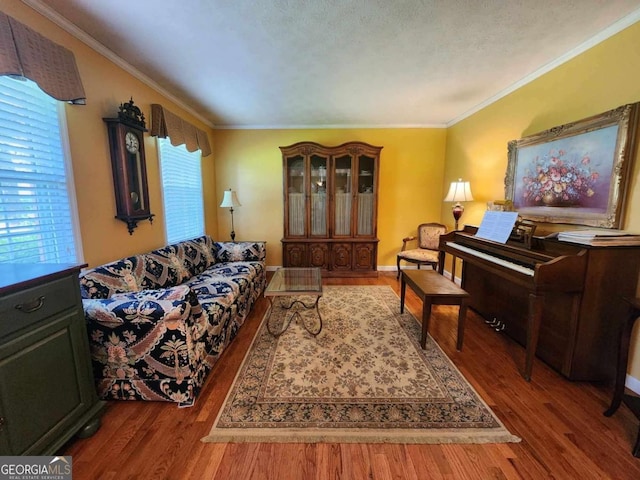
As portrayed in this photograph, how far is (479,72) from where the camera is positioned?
2469 mm

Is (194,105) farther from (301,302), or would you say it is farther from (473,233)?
(473,233)

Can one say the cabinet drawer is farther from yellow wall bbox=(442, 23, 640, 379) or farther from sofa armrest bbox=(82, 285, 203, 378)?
yellow wall bbox=(442, 23, 640, 379)

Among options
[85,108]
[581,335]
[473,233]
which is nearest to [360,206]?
[473,233]

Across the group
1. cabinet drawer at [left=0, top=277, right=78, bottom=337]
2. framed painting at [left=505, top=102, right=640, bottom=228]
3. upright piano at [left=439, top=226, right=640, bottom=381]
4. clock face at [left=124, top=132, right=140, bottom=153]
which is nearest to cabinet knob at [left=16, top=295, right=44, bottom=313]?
cabinet drawer at [left=0, top=277, right=78, bottom=337]

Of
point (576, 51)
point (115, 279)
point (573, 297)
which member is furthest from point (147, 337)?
point (576, 51)

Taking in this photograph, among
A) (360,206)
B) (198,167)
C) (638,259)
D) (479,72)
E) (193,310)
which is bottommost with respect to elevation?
(193,310)

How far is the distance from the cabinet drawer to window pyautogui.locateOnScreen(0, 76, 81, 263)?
0.58 m

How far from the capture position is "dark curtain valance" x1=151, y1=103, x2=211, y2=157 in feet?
8.78

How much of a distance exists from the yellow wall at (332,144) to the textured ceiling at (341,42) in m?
1.12

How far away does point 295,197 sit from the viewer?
4148 mm

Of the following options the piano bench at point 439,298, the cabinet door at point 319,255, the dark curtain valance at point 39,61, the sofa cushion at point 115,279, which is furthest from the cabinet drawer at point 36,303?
the cabinet door at point 319,255

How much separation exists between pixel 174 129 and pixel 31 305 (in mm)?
2365

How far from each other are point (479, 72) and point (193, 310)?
320 centimetres

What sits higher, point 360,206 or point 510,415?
point 360,206
